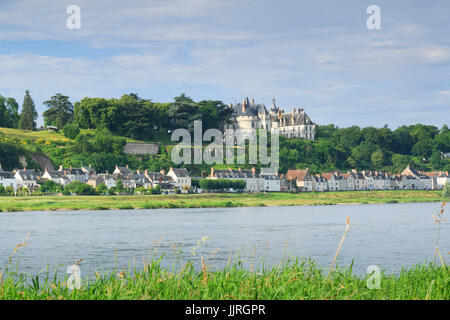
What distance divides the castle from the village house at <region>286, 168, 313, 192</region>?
35.9 metres

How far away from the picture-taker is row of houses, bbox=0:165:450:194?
84125 millimetres

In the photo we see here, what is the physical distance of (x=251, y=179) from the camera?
9681 cm

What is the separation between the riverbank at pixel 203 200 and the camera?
2343 inches

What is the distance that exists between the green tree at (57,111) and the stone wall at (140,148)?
21013 millimetres

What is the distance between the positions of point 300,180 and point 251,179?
8.70m

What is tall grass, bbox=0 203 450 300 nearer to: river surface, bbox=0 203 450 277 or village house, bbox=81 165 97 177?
river surface, bbox=0 203 450 277

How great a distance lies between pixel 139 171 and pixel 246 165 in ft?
65.8

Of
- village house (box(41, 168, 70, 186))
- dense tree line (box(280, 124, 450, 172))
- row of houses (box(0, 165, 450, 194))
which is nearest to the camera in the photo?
row of houses (box(0, 165, 450, 194))

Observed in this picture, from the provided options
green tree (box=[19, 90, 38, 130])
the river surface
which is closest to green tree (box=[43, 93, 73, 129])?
green tree (box=[19, 90, 38, 130])

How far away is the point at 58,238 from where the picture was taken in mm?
30344

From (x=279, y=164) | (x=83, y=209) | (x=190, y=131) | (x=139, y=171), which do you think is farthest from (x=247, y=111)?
(x=83, y=209)

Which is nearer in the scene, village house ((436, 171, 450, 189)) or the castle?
village house ((436, 171, 450, 189))

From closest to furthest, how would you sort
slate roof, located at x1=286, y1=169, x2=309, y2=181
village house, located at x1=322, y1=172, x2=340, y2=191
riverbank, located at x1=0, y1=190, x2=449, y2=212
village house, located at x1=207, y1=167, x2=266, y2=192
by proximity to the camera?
1. riverbank, located at x1=0, y1=190, x2=449, y2=212
2. village house, located at x1=207, y1=167, x2=266, y2=192
3. slate roof, located at x1=286, y1=169, x2=309, y2=181
4. village house, located at x1=322, y1=172, x2=340, y2=191

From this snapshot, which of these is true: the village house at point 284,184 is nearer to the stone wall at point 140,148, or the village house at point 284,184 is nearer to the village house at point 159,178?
the village house at point 159,178
